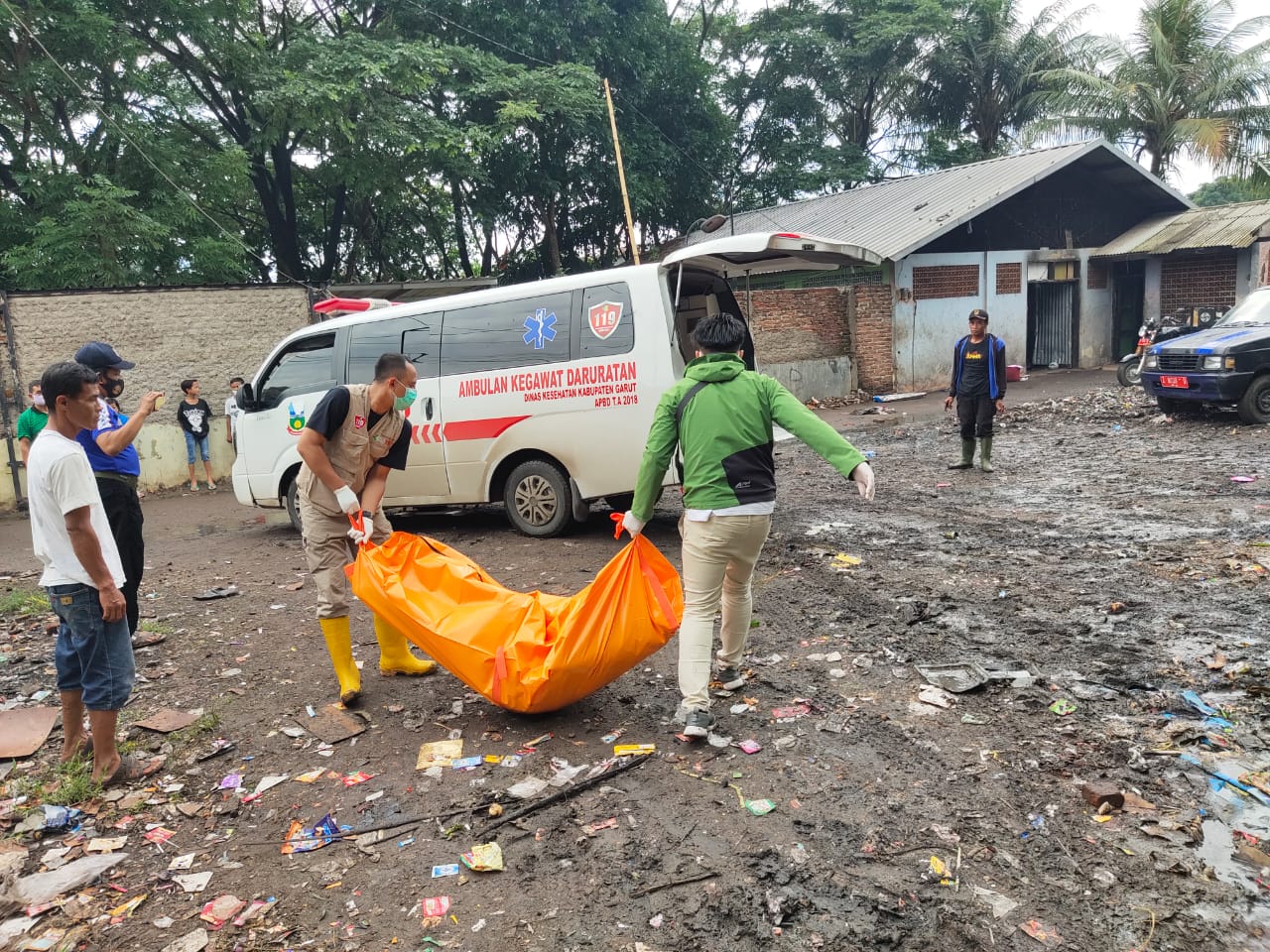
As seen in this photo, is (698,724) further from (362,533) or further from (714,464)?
→ (362,533)

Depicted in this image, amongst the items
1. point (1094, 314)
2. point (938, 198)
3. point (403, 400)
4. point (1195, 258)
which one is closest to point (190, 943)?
point (403, 400)

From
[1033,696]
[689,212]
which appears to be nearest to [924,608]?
[1033,696]

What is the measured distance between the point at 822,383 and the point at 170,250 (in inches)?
487

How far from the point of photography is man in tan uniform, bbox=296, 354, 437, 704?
14.3 ft

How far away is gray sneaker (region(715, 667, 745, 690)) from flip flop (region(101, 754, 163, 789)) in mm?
2569

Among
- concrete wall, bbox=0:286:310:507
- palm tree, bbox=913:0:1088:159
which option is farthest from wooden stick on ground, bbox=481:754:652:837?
palm tree, bbox=913:0:1088:159

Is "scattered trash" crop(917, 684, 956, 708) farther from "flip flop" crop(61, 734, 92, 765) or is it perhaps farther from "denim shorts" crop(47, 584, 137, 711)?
"flip flop" crop(61, 734, 92, 765)

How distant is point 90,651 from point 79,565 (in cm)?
36

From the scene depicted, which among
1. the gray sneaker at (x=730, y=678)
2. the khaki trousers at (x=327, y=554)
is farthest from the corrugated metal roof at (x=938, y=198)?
the khaki trousers at (x=327, y=554)

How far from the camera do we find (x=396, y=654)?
4723 millimetres

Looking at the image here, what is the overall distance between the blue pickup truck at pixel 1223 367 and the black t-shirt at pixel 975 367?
409cm

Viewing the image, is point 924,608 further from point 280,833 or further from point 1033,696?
A: point 280,833

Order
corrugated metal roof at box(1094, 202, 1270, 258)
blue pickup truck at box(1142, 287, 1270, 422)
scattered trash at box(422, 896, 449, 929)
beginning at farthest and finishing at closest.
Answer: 1. corrugated metal roof at box(1094, 202, 1270, 258)
2. blue pickup truck at box(1142, 287, 1270, 422)
3. scattered trash at box(422, 896, 449, 929)

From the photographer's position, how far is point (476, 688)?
13.1ft
